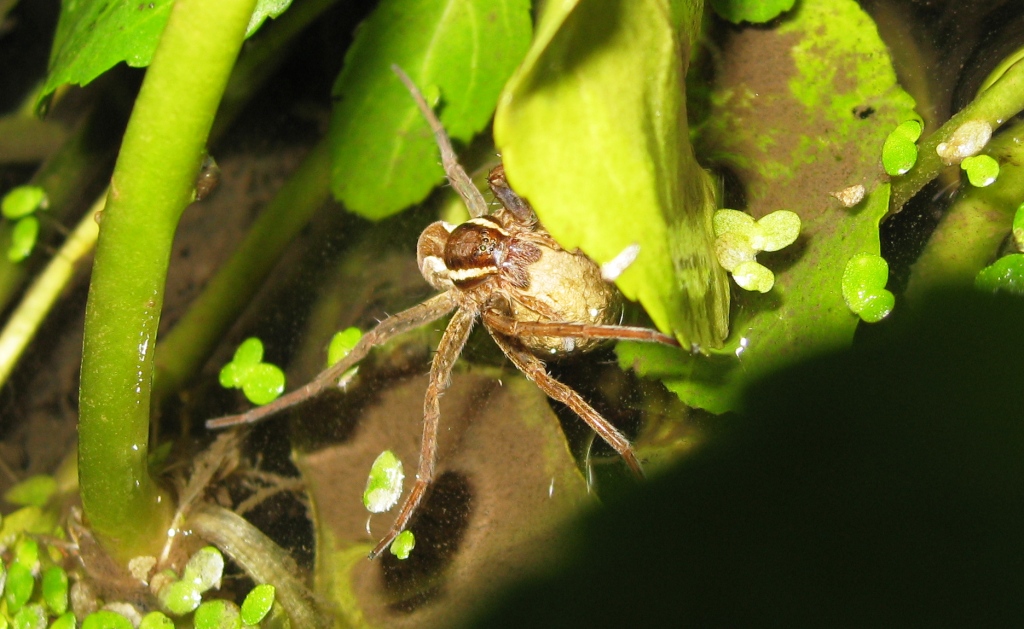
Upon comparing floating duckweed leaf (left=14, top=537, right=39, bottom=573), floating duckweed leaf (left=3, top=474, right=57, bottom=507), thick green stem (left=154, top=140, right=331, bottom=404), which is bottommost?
floating duckweed leaf (left=3, top=474, right=57, bottom=507)

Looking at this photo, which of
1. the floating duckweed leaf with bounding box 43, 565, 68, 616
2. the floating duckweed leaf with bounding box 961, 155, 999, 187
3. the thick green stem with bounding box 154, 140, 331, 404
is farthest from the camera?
the thick green stem with bounding box 154, 140, 331, 404

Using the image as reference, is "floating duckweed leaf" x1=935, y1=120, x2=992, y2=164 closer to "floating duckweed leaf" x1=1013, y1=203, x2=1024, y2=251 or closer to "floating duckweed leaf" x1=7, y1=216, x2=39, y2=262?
"floating duckweed leaf" x1=1013, y1=203, x2=1024, y2=251

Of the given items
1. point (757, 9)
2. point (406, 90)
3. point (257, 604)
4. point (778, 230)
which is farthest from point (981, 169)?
point (257, 604)

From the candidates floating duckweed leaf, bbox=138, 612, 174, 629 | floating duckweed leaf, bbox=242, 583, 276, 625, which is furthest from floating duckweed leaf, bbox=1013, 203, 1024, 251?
floating duckweed leaf, bbox=138, 612, 174, 629

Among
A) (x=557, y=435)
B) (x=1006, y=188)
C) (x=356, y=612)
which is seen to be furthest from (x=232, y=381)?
(x=1006, y=188)

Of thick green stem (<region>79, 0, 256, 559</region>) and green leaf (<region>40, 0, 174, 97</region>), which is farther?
green leaf (<region>40, 0, 174, 97</region>)

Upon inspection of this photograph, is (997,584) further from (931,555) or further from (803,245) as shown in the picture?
(803,245)

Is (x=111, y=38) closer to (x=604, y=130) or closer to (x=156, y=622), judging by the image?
(x=604, y=130)
